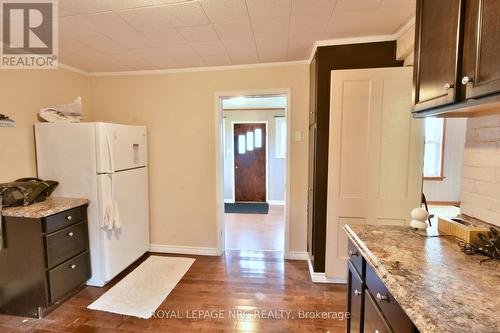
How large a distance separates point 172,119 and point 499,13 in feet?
9.99

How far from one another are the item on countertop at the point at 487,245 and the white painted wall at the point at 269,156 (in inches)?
188

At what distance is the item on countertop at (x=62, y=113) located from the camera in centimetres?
260

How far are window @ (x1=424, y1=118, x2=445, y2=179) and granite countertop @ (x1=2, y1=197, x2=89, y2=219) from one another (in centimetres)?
577

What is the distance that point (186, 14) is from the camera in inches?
74.0

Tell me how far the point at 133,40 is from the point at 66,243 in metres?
1.95

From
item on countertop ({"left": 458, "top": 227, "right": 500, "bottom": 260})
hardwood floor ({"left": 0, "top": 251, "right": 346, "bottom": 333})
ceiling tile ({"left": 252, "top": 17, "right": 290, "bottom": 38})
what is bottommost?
hardwood floor ({"left": 0, "top": 251, "right": 346, "bottom": 333})

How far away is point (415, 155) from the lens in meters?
2.21

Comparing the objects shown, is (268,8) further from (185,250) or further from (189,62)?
(185,250)

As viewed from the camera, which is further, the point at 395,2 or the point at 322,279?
the point at 322,279

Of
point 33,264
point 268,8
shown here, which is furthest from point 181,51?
point 33,264

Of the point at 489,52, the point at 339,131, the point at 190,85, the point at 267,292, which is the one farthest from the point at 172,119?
the point at 489,52

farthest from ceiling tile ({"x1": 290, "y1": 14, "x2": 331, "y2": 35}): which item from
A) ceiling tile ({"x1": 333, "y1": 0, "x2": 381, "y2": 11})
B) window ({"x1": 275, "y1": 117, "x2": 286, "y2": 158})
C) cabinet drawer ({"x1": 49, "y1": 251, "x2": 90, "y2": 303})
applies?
window ({"x1": 275, "y1": 117, "x2": 286, "y2": 158})

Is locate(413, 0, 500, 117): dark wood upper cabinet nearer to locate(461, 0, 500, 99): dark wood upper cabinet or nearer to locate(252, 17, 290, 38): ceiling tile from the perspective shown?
locate(461, 0, 500, 99): dark wood upper cabinet

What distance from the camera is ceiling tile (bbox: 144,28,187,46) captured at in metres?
2.15
